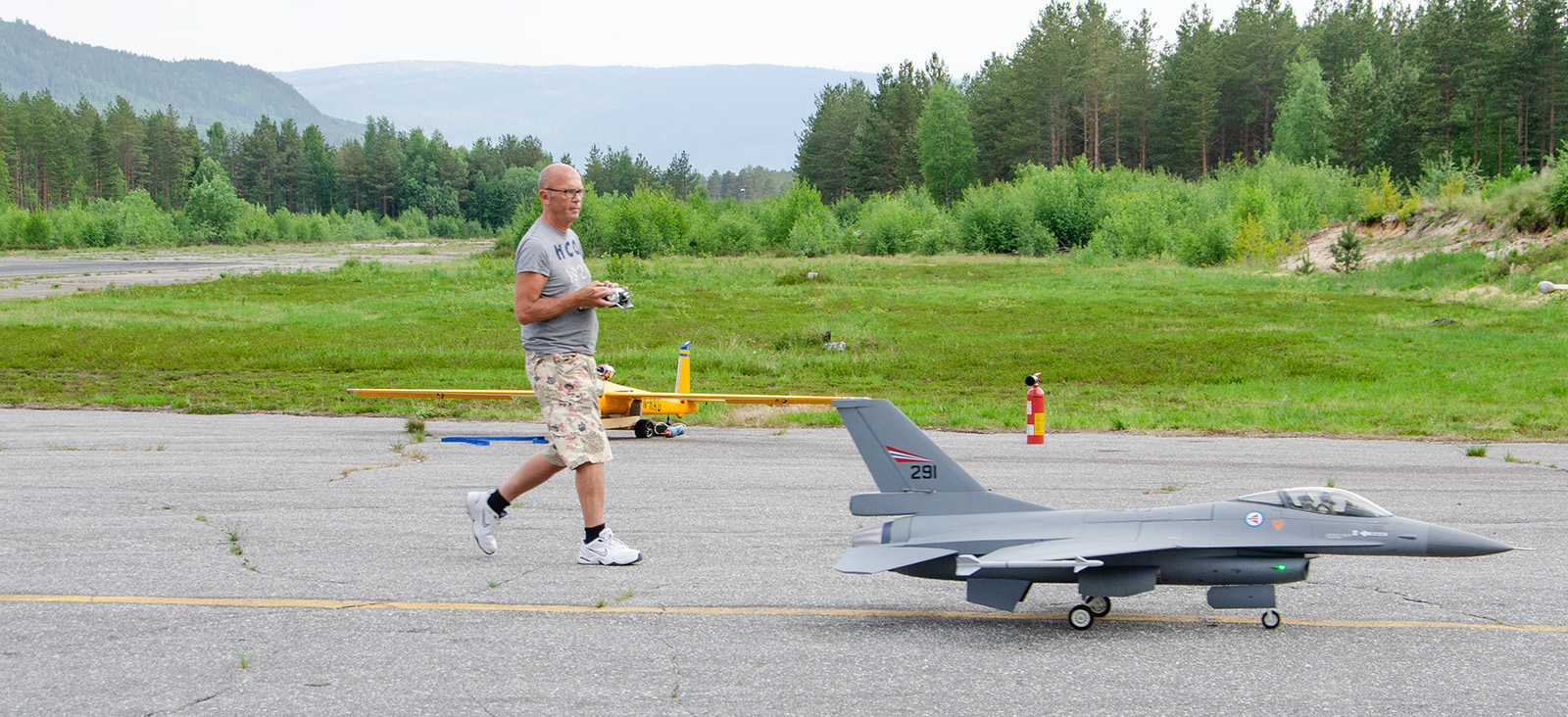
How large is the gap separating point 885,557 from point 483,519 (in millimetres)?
2828

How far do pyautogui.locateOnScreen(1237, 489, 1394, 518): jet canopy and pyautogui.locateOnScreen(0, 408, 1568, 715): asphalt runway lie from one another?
0.65 meters

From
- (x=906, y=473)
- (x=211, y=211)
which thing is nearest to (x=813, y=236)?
(x=906, y=473)

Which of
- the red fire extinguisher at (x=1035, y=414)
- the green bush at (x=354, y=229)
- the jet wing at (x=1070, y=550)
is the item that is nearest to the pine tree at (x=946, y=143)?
the red fire extinguisher at (x=1035, y=414)

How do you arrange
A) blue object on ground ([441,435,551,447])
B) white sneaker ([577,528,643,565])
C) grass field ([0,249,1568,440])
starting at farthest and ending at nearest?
grass field ([0,249,1568,440])
blue object on ground ([441,435,551,447])
white sneaker ([577,528,643,565])

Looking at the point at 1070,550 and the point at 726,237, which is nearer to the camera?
the point at 1070,550

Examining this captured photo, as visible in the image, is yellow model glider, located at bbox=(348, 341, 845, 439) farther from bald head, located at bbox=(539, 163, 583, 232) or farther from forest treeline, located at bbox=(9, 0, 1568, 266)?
forest treeline, located at bbox=(9, 0, 1568, 266)

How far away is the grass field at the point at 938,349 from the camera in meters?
17.3

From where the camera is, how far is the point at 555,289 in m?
6.30

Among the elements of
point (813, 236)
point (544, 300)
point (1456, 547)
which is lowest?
point (1456, 547)

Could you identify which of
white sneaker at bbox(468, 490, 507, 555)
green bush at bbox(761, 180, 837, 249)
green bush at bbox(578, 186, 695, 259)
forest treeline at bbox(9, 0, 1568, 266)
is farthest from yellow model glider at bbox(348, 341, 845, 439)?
green bush at bbox(761, 180, 837, 249)

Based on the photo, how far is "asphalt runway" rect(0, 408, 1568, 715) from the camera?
4.61 metres

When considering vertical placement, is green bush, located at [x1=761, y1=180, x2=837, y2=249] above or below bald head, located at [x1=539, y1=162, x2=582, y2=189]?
above

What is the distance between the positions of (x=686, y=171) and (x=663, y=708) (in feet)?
539

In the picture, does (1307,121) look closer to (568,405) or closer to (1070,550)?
(1070,550)
